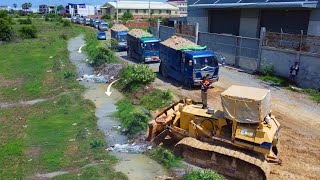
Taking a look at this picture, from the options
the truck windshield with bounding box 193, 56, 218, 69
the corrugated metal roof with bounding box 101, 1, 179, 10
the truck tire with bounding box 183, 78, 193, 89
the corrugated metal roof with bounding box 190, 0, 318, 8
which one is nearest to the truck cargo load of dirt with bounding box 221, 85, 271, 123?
the truck windshield with bounding box 193, 56, 218, 69

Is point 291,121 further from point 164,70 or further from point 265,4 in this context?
point 265,4

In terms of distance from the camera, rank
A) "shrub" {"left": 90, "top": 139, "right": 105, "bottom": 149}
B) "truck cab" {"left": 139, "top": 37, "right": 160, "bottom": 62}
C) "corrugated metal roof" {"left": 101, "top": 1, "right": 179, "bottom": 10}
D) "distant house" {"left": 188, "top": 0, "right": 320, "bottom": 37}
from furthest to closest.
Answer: "corrugated metal roof" {"left": 101, "top": 1, "right": 179, "bottom": 10}, "truck cab" {"left": 139, "top": 37, "right": 160, "bottom": 62}, "distant house" {"left": 188, "top": 0, "right": 320, "bottom": 37}, "shrub" {"left": 90, "top": 139, "right": 105, "bottom": 149}

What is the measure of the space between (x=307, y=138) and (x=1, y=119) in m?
15.2

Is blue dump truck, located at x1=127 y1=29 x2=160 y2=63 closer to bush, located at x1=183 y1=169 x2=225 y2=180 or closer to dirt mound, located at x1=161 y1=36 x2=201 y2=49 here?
dirt mound, located at x1=161 y1=36 x2=201 y2=49

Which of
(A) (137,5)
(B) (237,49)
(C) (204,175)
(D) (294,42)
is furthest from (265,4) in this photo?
(A) (137,5)

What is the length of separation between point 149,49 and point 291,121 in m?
16.1

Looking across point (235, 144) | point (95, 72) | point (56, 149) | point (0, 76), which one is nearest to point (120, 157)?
point (56, 149)

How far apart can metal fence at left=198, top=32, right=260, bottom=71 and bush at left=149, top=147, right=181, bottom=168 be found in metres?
14.5

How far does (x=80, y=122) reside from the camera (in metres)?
16.4

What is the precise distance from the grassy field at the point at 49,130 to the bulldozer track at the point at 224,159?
253cm

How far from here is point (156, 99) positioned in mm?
19016

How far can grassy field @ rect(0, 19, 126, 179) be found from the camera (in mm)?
11727

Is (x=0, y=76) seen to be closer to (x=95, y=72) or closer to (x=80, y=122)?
(x=95, y=72)

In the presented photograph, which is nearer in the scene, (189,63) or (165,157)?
(165,157)
